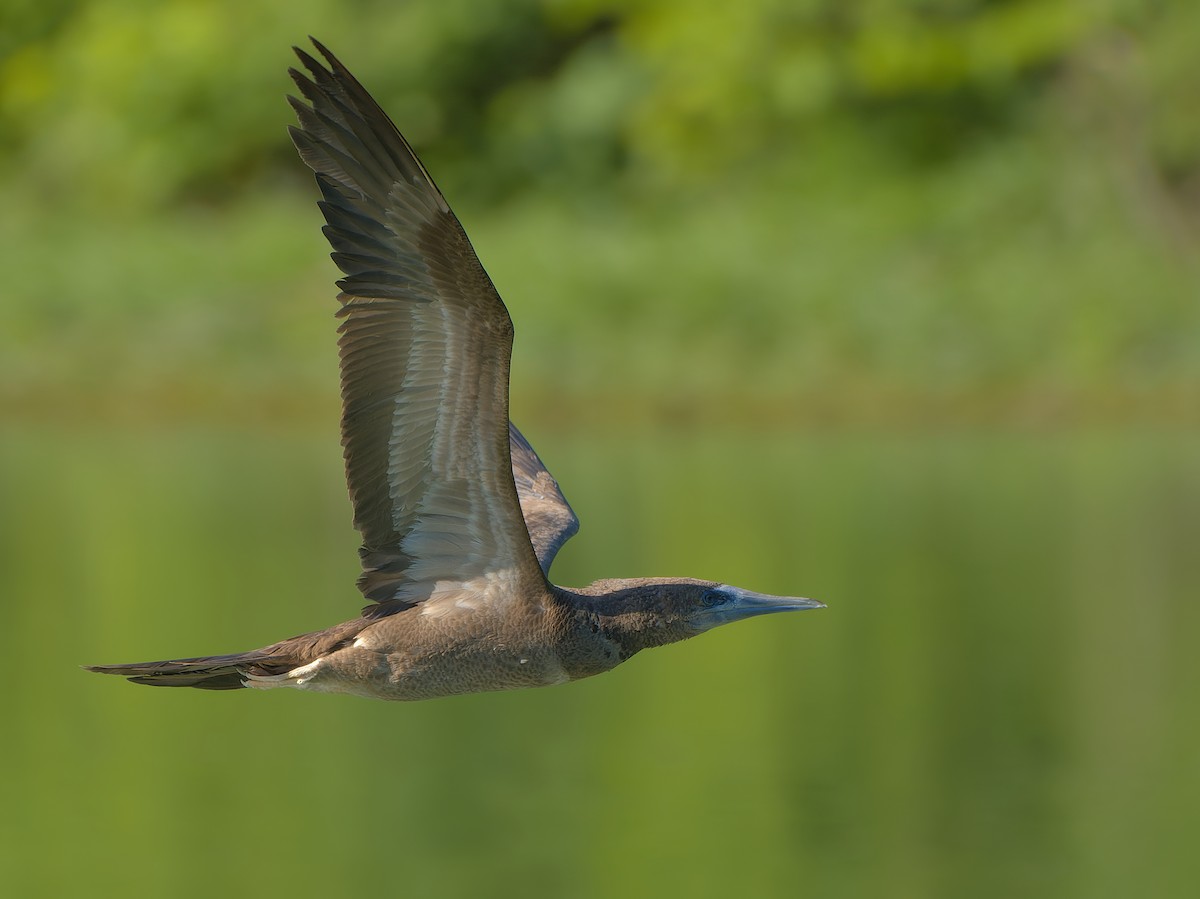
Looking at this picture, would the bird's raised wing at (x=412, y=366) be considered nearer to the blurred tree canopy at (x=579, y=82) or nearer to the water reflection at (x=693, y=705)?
the water reflection at (x=693, y=705)

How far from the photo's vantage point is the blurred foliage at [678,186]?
902 inches

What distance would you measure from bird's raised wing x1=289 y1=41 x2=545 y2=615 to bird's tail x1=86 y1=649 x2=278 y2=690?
34 centimetres

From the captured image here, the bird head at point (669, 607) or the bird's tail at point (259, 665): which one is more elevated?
the bird's tail at point (259, 665)

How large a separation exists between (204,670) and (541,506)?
4.31 ft

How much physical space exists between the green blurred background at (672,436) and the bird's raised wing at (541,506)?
6.13 metres

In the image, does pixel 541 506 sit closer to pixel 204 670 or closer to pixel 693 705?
pixel 204 670

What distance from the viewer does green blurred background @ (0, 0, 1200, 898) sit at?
13.8 meters

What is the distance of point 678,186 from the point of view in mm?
26016

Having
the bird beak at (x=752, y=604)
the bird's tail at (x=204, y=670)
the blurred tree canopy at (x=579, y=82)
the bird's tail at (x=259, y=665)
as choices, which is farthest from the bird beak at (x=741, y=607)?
the blurred tree canopy at (x=579, y=82)

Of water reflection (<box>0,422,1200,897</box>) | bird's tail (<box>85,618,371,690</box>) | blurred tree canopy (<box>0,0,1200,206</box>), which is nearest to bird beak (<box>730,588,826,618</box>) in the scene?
bird's tail (<box>85,618,371,690</box>)

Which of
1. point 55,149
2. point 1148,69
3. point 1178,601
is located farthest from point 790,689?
point 55,149

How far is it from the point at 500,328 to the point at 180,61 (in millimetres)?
22381

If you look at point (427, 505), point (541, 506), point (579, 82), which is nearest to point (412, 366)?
point (427, 505)

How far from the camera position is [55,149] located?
27.4 meters
